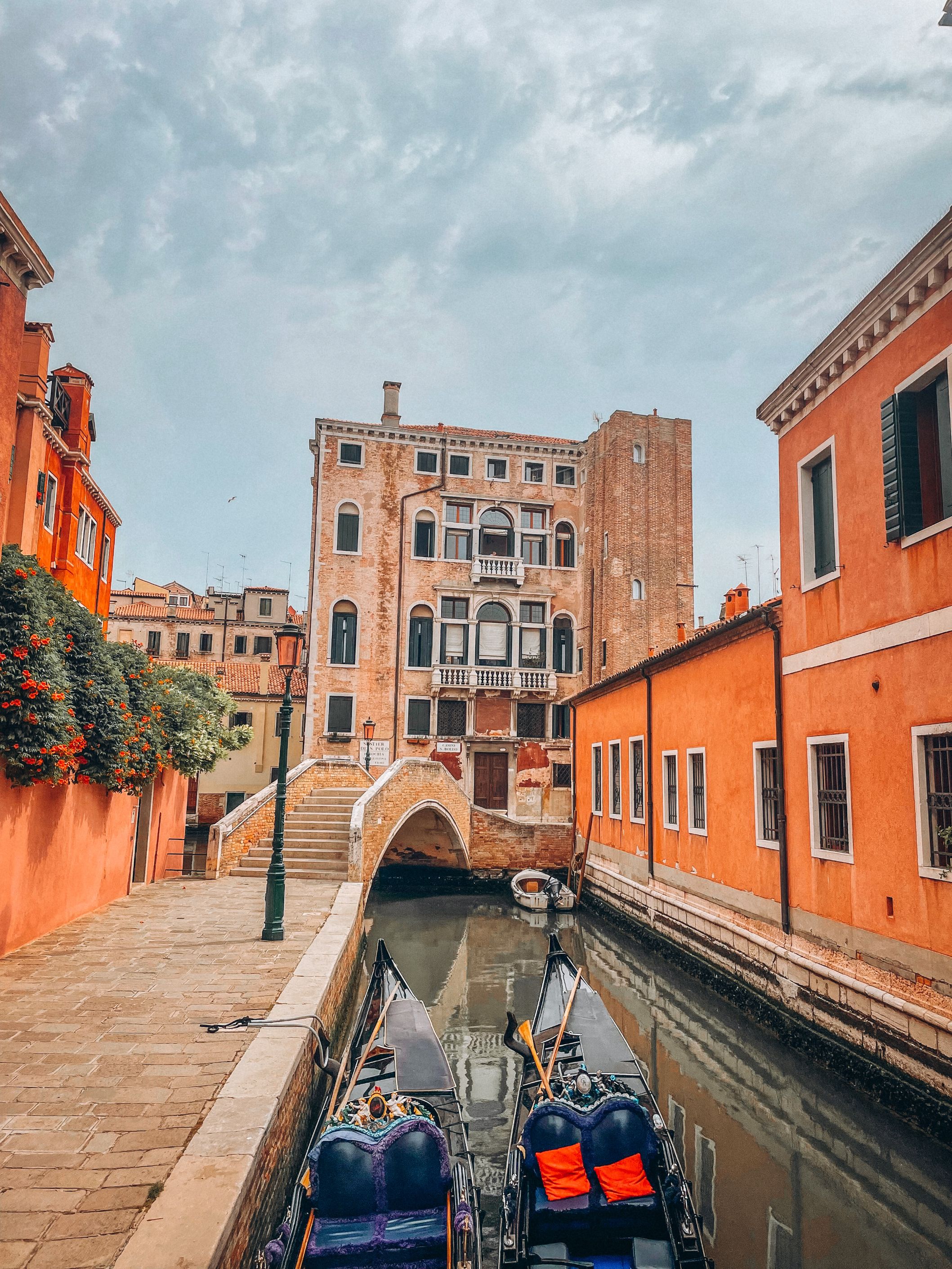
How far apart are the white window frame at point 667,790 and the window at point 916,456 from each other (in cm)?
685

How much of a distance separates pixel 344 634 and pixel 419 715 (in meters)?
3.56

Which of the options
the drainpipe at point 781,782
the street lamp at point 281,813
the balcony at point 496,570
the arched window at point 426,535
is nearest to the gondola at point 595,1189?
the street lamp at point 281,813

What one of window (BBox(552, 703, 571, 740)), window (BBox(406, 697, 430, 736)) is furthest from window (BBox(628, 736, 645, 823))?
window (BBox(406, 697, 430, 736))

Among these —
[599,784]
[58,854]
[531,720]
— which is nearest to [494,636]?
[531,720]

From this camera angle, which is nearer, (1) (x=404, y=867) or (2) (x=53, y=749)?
(2) (x=53, y=749)

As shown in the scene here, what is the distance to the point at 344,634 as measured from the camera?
1033 inches

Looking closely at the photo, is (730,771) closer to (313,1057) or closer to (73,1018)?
(313,1057)

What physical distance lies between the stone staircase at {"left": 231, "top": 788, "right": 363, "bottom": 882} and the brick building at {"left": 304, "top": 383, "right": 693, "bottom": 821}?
9.25 meters

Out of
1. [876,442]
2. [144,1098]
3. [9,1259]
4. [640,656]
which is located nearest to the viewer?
[9,1259]

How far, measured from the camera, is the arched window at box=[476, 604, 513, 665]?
1065 inches

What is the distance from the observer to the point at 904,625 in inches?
289

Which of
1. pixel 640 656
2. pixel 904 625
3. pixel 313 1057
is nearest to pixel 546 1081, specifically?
A: pixel 313 1057

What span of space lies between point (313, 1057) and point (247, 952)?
2.44 meters

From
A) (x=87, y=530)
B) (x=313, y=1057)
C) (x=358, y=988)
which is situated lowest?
(x=358, y=988)
